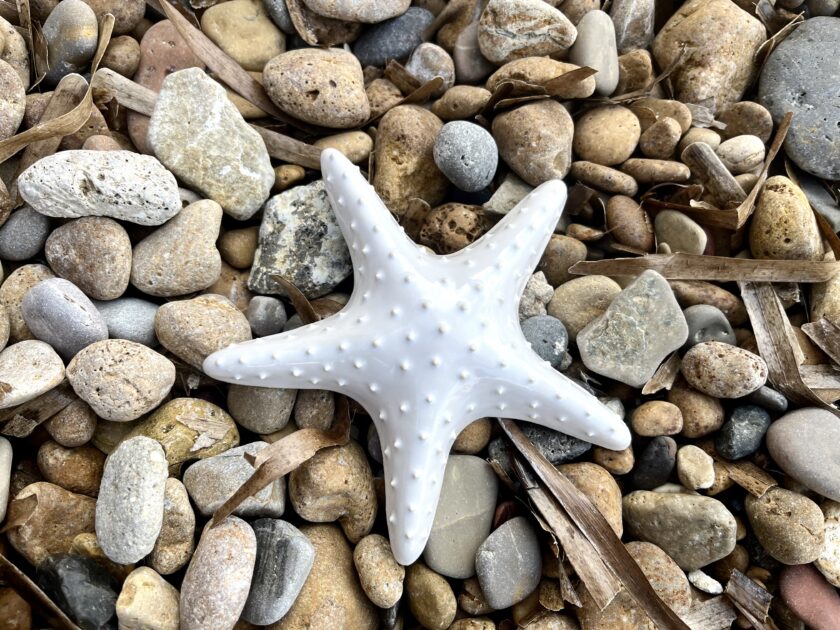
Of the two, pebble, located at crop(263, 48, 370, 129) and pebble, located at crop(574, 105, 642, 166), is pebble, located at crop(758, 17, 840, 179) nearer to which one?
pebble, located at crop(574, 105, 642, 166)

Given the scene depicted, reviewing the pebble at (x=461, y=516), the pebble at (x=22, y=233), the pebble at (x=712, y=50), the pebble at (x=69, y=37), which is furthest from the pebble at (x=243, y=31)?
the pebble at (x=461, y=516)

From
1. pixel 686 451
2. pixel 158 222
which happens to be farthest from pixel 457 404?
pixel 158 222

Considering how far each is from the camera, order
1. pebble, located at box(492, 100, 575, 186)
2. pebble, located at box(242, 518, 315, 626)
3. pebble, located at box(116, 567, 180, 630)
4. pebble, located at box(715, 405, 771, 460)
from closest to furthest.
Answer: pebble, located at box(116, 567, 180, 630)
pebble, located at box(242, 518, 315, 626)
pebble, located at box(715, 405, 771, 460)
pebble, located at box(492, 100, 575, 186)

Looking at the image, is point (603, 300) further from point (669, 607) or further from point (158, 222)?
point (158, 222)

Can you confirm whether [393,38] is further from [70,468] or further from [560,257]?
[70,468]

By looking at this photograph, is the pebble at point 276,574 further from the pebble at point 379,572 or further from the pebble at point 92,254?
the pebble at point 92,254

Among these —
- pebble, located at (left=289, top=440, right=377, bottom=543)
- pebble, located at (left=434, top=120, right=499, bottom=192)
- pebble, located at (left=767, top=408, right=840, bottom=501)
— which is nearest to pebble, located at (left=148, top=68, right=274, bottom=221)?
pebble, located at (left=434, top=120, right=499, bottom=192)
